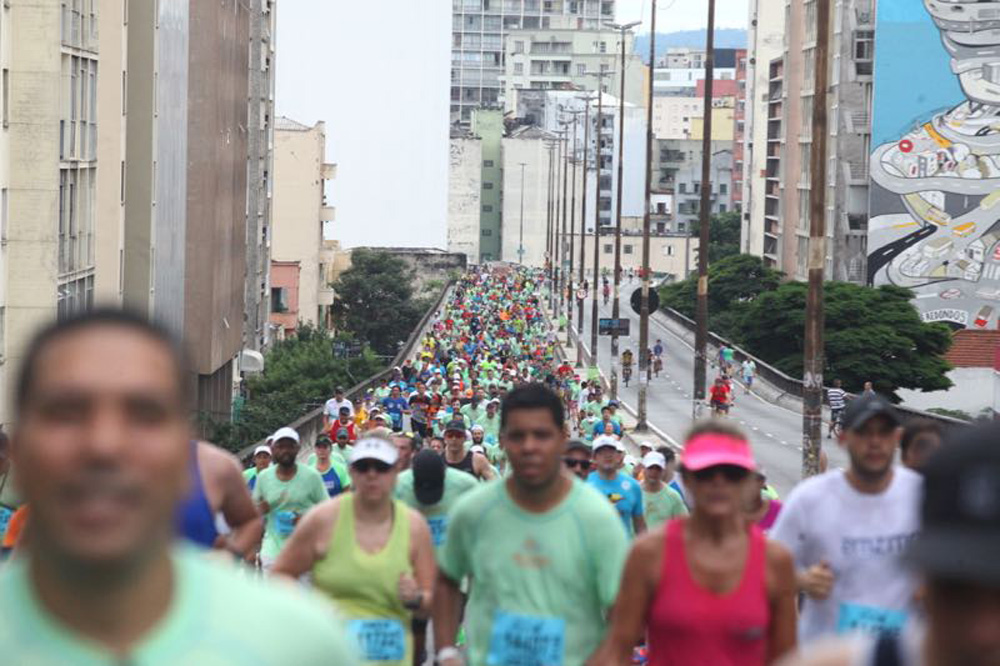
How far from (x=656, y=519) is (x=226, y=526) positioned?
637 cm

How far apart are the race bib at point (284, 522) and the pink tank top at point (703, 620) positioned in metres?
7.42

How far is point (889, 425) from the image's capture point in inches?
321

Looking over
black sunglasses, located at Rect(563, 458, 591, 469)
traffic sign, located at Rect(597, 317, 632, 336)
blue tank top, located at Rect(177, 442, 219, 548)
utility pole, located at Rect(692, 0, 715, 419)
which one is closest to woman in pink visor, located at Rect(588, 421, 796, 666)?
blue tank top, located at Rect(177, 442, 219, 548)

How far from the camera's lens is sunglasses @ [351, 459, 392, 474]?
867cm

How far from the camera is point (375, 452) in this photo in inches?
355

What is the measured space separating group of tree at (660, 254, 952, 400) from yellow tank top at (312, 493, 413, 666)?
65181 mm

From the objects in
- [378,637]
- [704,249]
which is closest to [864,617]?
[378,637]

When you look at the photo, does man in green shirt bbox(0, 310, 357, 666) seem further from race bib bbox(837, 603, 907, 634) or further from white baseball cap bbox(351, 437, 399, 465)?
white baseball cap bbox(351, 437, 399, 465)

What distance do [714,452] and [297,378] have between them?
63960 mm

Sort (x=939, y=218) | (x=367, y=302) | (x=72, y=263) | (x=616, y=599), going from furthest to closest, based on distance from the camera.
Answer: (x=367, y=302) → (x=939, y=218) → (x=72, y=263) → (x=616, y=599)

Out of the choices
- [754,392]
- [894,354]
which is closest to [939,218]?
[894,354]

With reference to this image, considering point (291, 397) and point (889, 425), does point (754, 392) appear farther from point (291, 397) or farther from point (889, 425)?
point (889, 425)

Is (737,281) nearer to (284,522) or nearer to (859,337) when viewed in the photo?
(859,337)

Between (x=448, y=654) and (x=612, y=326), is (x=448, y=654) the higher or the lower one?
the higher one
